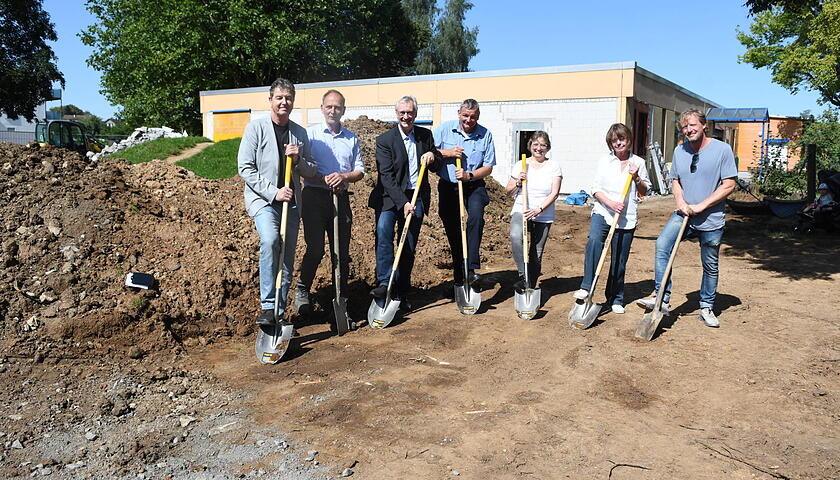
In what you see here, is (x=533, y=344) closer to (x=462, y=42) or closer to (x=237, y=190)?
(x=237, y=190)

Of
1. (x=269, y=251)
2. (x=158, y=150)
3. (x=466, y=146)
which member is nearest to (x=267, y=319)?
(x=269, y=251)

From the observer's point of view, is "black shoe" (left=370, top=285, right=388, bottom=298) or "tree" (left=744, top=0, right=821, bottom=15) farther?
"tree" (left=744, top=0, right=821, bottom=15)

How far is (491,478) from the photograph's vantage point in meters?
3.06

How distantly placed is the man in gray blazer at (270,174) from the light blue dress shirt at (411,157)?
1100 mm

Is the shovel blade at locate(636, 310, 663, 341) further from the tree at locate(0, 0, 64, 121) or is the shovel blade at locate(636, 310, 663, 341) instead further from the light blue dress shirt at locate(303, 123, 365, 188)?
the tree at locate(0, 0, 64, 121)

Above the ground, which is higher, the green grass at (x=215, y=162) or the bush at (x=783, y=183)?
the green grass at (x=215, y=162)

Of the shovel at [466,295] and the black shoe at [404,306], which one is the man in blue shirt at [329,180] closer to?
the black shoe at [404,306]

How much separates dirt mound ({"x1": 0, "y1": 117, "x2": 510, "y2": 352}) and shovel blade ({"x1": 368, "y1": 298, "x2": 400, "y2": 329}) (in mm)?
854

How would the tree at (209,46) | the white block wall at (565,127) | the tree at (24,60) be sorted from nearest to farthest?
the white block wall at (565,127) < the tree at (209,46) < the tree at (24,60)

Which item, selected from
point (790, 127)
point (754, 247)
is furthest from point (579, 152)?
point (790, 127)

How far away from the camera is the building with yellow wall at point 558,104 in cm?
1636

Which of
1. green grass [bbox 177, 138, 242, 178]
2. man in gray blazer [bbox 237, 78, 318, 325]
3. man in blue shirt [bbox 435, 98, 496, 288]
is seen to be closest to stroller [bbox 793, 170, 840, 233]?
man in blue shirt [bbox 435, 98, 496, 288]

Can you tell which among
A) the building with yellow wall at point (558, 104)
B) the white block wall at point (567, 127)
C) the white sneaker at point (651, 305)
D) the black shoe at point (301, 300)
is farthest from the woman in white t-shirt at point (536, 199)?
the building with yellow wall at point (558, 104)

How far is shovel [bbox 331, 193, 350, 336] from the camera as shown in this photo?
17.8 ft
